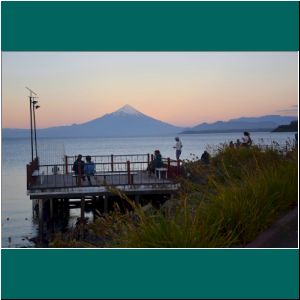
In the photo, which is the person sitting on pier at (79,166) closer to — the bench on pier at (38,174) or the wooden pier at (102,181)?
the wooden pier at (102,181)

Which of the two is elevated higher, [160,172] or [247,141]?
[247,141]

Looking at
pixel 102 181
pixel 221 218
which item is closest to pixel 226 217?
pixel 221 218

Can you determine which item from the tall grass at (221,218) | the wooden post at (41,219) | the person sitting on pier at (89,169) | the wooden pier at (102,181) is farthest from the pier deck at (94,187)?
the tall grass at (221,218)

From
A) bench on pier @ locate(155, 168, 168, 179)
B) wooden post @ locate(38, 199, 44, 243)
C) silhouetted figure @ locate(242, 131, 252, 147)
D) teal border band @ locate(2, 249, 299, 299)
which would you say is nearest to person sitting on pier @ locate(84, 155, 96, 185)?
wooden post @ locate(38, 199, 44, 243)

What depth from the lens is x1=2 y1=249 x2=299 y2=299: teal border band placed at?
5.58m

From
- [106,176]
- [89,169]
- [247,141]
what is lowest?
[106,176]

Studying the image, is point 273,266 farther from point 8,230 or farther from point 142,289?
point 8,230

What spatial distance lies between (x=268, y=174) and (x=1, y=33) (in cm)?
365

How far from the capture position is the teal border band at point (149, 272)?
5.58m

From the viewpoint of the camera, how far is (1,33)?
6.02m

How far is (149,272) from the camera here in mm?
5609

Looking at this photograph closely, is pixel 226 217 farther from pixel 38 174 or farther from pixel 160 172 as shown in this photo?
pixel 38 174

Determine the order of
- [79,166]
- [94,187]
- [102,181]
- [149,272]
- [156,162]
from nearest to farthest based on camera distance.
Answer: [149,272] < [102,181] < [79,166] < [156,162] < [94,187]

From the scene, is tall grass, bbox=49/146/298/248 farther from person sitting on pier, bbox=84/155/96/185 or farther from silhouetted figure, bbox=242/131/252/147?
person sitting on pier, bbox=84/155/96/185
